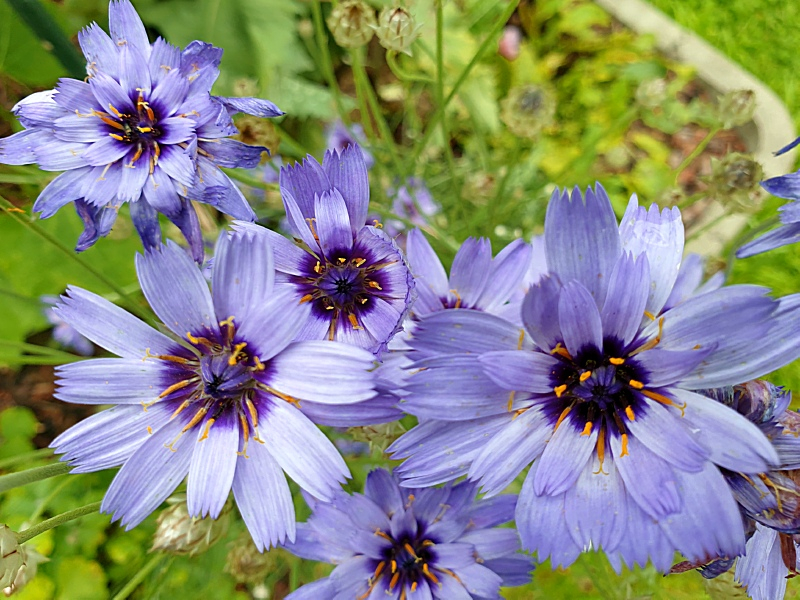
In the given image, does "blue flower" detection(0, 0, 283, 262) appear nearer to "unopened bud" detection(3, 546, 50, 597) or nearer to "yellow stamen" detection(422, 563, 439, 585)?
"unopened bud" detection(3, 546, 50, 597)

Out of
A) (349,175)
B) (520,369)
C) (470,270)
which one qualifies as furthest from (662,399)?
(349,175)

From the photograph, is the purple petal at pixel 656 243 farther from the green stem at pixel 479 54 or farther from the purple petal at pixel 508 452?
the green stem at pixel 479 54

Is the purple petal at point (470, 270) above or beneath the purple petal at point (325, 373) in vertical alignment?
above

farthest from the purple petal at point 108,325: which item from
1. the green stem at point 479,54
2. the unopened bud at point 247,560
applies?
the green stem at point 479,54

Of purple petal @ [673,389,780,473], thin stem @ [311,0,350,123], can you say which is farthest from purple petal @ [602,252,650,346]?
thin stem @ [311,0,350,123]

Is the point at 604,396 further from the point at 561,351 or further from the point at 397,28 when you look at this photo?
the point at 397,28

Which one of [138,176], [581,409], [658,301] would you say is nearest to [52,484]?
[138,176]
